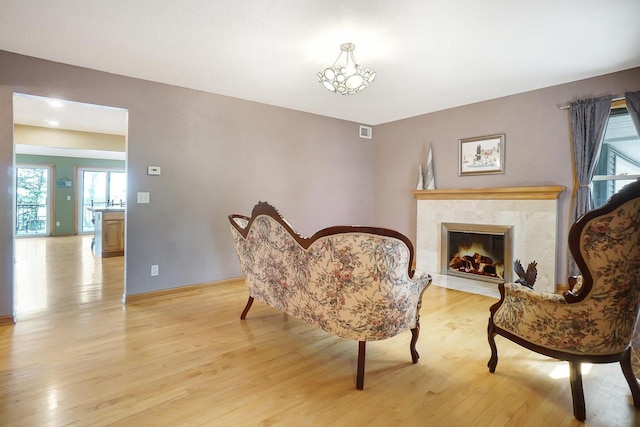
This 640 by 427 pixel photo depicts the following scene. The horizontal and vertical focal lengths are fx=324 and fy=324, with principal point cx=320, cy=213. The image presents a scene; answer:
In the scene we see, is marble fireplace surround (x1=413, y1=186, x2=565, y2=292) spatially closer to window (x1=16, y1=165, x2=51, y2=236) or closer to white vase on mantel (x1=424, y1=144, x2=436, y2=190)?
white vase on mantel (x1=424, y1=144, x2=436, y2=190)

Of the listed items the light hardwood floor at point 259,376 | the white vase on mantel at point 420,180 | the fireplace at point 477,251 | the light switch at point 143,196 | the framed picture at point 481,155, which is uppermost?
the framed picture at point 481,155

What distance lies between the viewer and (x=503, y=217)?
4094 mm

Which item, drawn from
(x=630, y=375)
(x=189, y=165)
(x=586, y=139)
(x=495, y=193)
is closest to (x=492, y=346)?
(x=630, y=375)

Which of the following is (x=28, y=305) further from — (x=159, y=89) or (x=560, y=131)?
(x=560, y=131)

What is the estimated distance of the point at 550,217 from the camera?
3.70 meters

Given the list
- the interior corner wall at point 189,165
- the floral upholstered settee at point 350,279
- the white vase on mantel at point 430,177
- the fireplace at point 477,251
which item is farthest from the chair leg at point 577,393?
the interior corner wall at point 189,165

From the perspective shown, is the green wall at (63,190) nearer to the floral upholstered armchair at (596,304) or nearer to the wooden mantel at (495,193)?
the wooden mantel at (495,193)

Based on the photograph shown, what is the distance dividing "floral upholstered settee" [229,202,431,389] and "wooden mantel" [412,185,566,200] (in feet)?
8.08

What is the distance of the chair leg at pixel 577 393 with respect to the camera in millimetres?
1658

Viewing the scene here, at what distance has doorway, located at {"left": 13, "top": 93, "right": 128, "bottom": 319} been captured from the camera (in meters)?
4.69

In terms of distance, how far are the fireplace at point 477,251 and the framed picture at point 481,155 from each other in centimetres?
77

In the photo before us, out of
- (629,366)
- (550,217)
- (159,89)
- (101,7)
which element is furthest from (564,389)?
(159,89)

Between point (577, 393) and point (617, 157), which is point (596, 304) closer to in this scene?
point (577, 393)

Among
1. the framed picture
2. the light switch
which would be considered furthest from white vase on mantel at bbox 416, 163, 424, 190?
the light switch
